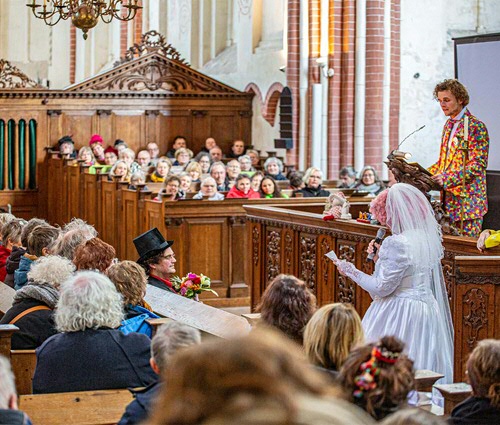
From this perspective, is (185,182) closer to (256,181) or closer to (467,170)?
(256,181)

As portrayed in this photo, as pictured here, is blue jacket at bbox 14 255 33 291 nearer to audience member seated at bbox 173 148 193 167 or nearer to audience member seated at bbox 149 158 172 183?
audience member seated at bbox 149 158 172 183

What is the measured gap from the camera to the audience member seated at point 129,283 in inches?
208

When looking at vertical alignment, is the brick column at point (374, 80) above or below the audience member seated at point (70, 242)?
above

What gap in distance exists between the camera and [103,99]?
17.0 metres

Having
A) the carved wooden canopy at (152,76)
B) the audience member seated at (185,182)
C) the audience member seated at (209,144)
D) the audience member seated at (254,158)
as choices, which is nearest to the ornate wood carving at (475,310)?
the audience member seated at (185,182)

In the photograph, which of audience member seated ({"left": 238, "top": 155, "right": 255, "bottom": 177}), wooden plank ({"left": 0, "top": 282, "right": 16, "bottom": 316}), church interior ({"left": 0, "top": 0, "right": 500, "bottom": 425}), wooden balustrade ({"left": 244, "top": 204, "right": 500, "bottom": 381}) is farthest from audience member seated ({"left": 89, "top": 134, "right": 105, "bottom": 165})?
wooden plank ({"left": 0, "top": 282, "right": 16, "bottom": 316})

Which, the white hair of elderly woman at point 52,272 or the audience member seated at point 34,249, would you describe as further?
the audience member seated at point 34,249

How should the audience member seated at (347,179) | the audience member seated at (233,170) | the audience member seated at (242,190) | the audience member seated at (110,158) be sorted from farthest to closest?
1. the audience member seated at (110,158)
2. the audience member seated at (347,179)
3. the audience member seated at (233,170)
4. the audience member seated at (242,190)

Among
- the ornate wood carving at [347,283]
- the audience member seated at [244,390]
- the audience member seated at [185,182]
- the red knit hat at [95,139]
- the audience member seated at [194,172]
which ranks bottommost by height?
the ornate wood carving at [347,283]

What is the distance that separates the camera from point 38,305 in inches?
218

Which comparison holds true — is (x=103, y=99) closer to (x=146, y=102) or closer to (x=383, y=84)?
(x=146, y=102)

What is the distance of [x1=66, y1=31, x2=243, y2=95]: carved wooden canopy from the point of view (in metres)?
17.0

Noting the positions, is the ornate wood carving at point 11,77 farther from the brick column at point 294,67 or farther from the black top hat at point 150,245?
the black top hat at point 150,245

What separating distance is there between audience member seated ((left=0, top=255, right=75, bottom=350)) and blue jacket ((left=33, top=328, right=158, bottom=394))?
2.80 feet
